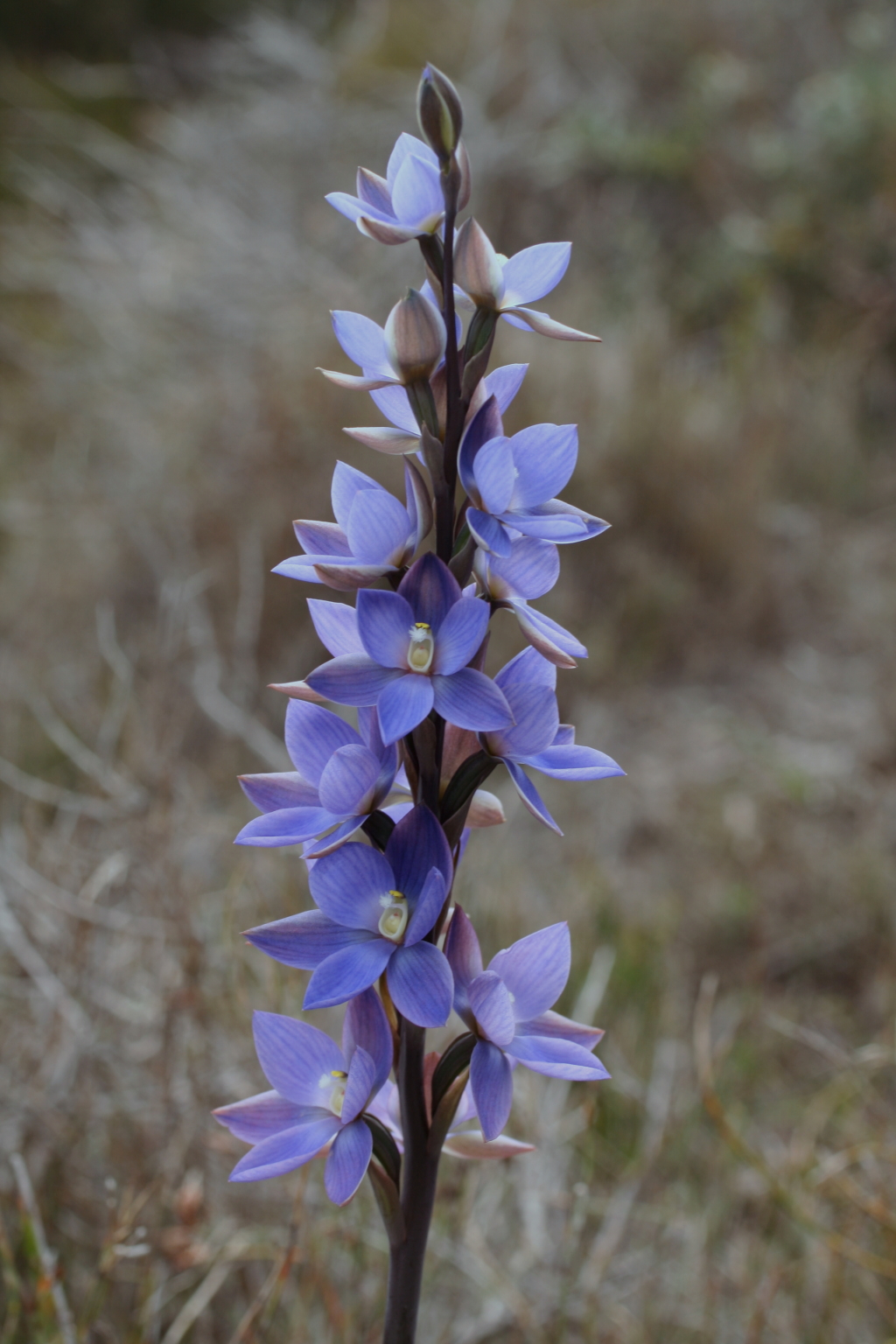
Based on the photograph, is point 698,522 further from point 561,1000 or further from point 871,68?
point 871,68

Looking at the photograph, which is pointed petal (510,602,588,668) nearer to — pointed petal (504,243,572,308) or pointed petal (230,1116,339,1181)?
pointed petal (504,243,572,308)

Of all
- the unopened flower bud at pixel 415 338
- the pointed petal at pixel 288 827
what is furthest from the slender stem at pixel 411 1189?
the unopened flower bud at pixel 415 338

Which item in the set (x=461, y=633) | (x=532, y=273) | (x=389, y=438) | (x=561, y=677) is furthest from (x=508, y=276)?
A: (x=561, y=677)

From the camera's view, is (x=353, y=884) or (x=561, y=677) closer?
(x=353, y=884)

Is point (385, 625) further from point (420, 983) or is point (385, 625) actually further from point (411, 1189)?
point (411, 1189)

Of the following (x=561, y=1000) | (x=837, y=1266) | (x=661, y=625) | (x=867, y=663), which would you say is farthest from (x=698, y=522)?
(x=837, y=1266)
